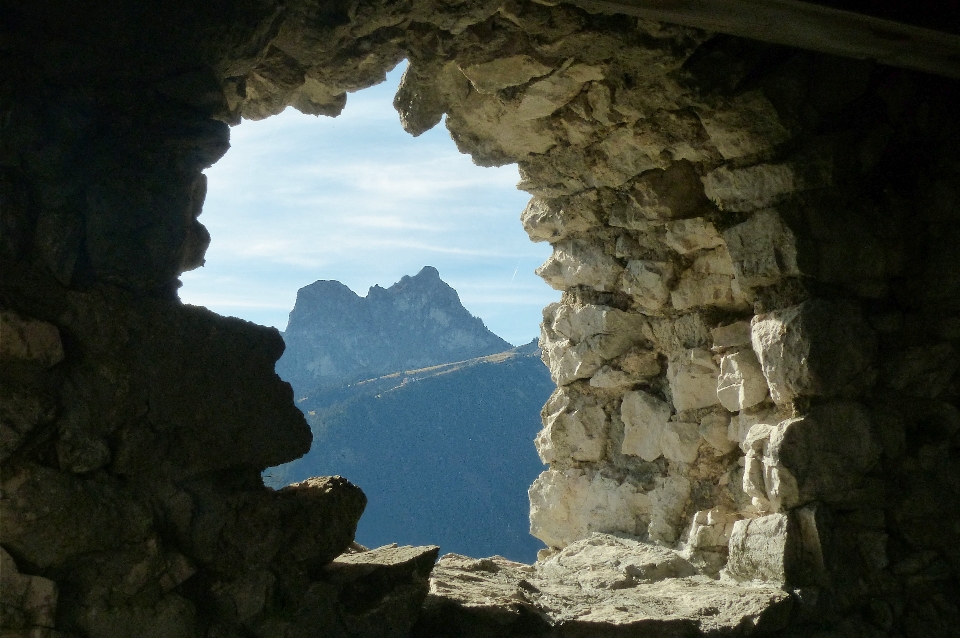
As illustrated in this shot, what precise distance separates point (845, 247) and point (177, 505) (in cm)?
287

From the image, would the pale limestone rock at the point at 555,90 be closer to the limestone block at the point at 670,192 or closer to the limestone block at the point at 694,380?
the limestone block at the point at 670,192

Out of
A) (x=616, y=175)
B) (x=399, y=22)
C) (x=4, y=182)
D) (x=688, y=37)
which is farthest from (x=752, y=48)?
(x=4, y=182)

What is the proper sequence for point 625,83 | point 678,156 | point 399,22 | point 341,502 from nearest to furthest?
point 341,502
point 399,22
point 625,83
point 678,156

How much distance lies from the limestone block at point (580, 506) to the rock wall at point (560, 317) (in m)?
0.01

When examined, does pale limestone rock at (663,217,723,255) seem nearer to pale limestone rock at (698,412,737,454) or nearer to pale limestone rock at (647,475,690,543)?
pale limestone rock at (698,412,737,454)

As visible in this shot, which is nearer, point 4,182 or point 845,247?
point 4,182

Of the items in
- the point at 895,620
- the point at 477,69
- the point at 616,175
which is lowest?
the point at 895,620

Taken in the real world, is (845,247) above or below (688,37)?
below

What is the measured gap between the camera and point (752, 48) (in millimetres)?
3479

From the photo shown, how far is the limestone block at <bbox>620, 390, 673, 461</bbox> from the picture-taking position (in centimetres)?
454

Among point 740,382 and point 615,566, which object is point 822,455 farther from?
point 615,566

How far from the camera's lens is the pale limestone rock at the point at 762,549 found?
3.43m

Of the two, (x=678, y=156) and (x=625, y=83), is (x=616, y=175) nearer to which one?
(x=678, y=156)

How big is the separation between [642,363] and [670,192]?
40.6 inches
